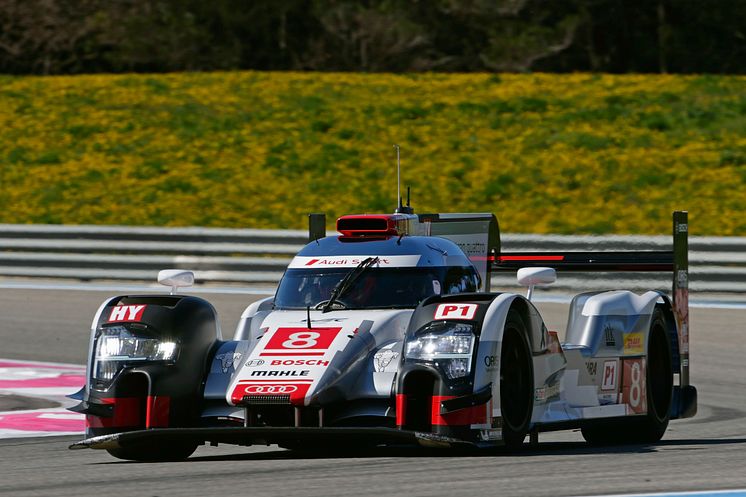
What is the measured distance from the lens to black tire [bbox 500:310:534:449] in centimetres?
819

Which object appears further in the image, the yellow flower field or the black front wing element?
the yellow flower field

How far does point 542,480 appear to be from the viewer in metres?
6.99

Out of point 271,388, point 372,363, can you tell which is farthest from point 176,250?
point 271,388

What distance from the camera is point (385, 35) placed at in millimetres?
33125

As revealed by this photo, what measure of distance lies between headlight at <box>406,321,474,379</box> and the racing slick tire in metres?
1.70

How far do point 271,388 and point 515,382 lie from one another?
135 centimetres

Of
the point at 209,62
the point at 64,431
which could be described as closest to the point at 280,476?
the point at 64,431

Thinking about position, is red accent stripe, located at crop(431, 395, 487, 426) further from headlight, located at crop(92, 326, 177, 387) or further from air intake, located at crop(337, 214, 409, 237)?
air intake, located at crop(337, 214, 409, 237)

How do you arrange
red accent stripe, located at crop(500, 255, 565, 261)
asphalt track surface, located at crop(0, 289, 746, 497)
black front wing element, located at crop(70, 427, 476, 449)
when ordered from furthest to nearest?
1. red accent stripe, located at crop(500, 255, 565, 261)
2. black front wing element, located at crop(70, 427, 476, 449)
3. asphalt track surface, located at crop(0, 289, 746, 497)

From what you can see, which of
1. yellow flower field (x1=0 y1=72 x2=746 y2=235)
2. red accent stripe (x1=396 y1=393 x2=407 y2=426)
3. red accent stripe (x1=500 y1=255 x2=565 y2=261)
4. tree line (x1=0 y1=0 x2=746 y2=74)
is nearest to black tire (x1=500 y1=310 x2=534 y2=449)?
red accent stripe (x1=396 y1=393 x2=407 y2=426)

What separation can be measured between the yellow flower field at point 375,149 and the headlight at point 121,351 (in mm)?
13794

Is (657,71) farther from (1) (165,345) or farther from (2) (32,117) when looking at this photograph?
(1) (165,345)

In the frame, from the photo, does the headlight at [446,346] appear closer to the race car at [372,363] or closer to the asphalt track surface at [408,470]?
the race car at [372,363]

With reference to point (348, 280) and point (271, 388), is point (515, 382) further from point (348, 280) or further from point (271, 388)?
point (271, 388)
